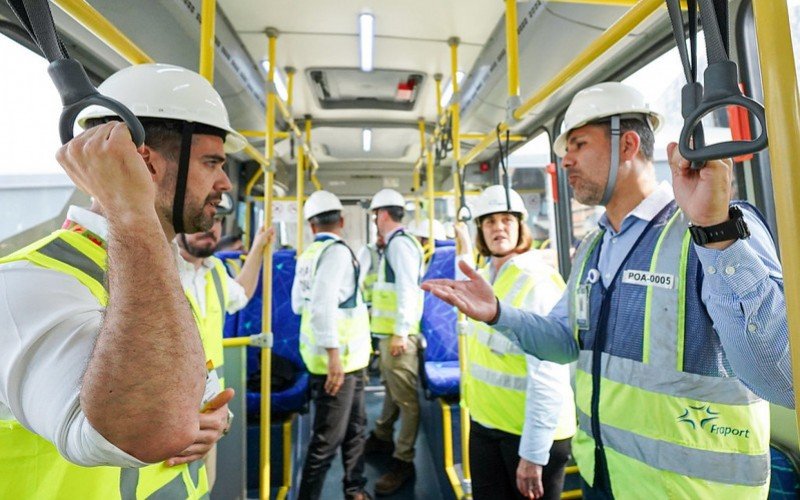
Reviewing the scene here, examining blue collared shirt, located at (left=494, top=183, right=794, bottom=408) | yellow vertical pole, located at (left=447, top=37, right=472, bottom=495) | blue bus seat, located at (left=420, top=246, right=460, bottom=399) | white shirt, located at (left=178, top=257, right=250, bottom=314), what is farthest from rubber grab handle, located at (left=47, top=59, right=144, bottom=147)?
blue bus seat, located at (left=420, top=246, right=460, bottom=399)

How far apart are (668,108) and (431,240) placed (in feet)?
6.42

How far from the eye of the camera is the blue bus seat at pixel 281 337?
286 centimetres

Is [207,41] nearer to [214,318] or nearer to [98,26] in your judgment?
[98,26]

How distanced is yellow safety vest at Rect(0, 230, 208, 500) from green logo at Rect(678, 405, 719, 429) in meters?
1.36

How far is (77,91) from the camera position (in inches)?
25.2

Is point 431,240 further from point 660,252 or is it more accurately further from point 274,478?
point 660,252

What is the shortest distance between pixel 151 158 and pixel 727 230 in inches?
54.1

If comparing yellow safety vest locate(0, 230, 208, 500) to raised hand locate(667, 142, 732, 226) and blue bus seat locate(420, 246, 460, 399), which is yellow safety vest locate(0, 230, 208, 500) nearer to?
raised hand locate(667, 142, 732, 226)

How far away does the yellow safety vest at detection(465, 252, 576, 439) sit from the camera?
1.82m

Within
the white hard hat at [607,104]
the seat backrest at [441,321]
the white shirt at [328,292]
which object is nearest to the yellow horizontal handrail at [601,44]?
the white hard hat at [607,104]

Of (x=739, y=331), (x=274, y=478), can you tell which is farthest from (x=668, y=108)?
(x=274, y=478)

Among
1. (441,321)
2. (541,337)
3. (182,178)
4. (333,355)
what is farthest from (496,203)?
(182,178)

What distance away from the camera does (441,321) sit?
3.84 meters

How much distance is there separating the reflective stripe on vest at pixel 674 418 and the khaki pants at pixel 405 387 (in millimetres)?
2414
